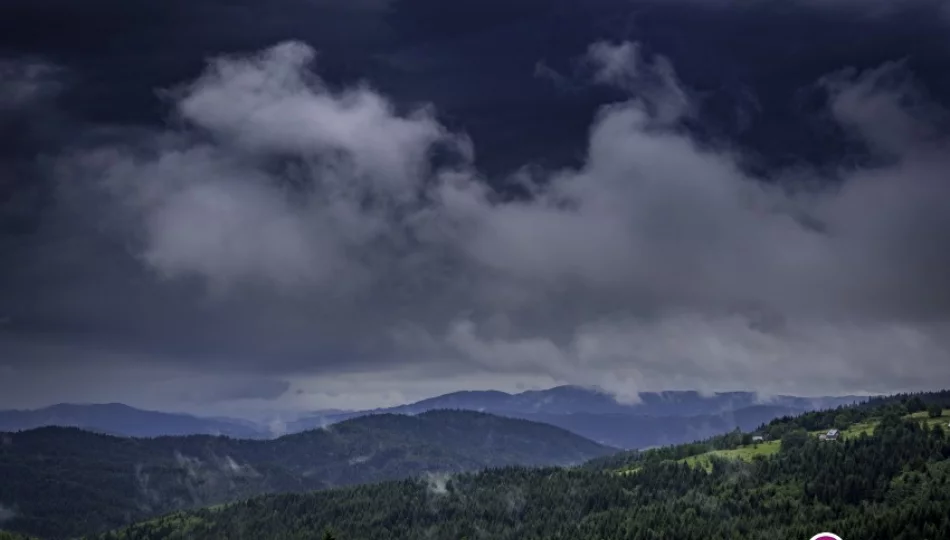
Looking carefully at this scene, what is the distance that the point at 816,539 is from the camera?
59875 millimetres

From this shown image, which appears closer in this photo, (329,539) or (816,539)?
(816,539)

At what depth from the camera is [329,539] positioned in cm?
12219

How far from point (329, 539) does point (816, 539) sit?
258 feet
